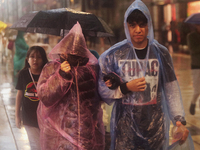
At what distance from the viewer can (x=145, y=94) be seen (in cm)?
278

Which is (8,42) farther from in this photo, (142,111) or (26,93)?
(142,111)

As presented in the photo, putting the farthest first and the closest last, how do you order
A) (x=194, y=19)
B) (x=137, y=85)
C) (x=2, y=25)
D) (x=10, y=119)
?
(x=194, y=19), (x=10, y=119), (x=2, y=25), (x=137, y=85)

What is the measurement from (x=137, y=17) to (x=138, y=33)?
0.13m

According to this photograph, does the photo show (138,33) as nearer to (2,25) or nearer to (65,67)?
(65,67)

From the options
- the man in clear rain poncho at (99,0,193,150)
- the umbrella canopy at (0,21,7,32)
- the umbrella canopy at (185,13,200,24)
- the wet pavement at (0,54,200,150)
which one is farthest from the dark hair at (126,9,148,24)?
the umbrella canopy at (185,13,200,24)

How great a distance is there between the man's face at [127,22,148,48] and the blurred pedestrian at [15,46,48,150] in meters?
1.24

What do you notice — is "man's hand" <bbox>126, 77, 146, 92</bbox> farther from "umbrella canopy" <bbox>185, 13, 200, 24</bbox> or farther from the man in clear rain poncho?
"umbrella canopy" <bbox>185, 13, 200, 24</bbox>

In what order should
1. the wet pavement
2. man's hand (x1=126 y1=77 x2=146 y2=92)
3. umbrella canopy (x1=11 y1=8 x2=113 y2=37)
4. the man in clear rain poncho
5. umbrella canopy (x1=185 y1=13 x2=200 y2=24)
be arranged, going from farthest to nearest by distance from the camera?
umbrella canopy (x1=185 y1=13 x2=200 y2=24) < the wet pavement < umbrella canopy (x1=11 y1=8 x2=113 y2=37) < the man in clear rain poncho < man's hand (x1=126 y1=77 x2=146 y2=92)

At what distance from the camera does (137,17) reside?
2811 mm

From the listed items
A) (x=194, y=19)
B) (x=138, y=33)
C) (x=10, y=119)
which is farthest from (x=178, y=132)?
(x=194, y=19)

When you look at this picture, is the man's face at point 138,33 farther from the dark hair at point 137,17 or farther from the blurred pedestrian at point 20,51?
the blurred pedestrian at point 20,51

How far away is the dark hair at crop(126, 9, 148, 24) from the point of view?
2807mm

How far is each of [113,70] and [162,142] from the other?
0.69 meters

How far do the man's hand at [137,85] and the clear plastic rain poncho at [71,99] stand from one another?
0.35 meters
